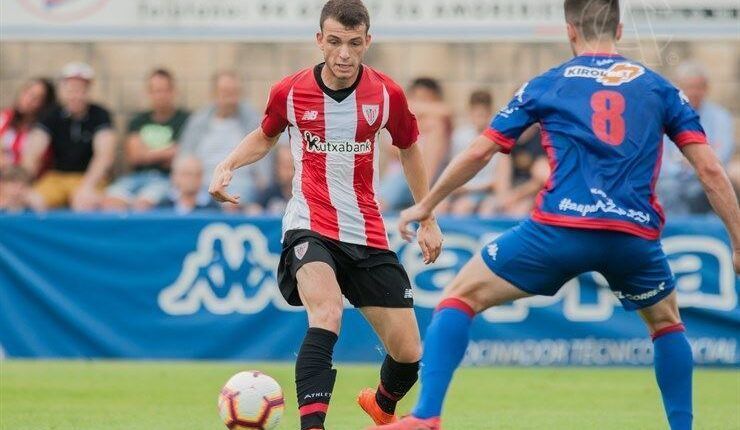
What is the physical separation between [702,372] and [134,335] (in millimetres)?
5290

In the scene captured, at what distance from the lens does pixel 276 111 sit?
312 inches

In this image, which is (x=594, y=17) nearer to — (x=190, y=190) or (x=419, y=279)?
(x=419, y=279)

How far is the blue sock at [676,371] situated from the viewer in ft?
23.0

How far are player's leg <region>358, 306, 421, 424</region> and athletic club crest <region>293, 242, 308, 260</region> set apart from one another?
1.73 ft

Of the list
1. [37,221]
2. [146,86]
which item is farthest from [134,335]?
[146,86]

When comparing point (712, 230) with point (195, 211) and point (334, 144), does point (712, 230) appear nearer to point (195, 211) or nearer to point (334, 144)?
point (195, 211)

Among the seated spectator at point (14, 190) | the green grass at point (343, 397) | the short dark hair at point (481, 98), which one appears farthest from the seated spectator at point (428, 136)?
the seated spectator at point (14, 190)

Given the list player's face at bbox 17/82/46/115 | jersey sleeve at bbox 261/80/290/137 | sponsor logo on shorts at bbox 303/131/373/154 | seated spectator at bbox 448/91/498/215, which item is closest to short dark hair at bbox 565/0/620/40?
sponsor logo on shorts at bbox 303/131/373/154

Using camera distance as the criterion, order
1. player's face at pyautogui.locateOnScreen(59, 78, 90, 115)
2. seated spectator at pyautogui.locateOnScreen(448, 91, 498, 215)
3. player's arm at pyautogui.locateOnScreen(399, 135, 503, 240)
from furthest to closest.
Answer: player's face at pyautogui.locateOnScreen(59, 78, 90, 115), seated spectator at pyautogui.locateOnScreen(448, 91, 498, 215), player's arm at pyautogui.locateOnScreen(399, 135, 503, 240)

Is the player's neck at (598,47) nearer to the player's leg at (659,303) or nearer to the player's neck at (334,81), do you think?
the player's leg at (659,303)

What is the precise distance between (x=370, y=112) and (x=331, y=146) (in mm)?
288

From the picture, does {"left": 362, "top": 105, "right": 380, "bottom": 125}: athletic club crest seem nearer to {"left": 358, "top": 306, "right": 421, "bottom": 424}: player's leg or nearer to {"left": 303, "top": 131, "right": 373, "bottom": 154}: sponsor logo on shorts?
{"left": 303, "top": 131, "right": 373, "bottom": 154}: sponsor logo on shorts

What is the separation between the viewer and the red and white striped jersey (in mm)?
7832

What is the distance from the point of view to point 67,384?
11.3m
